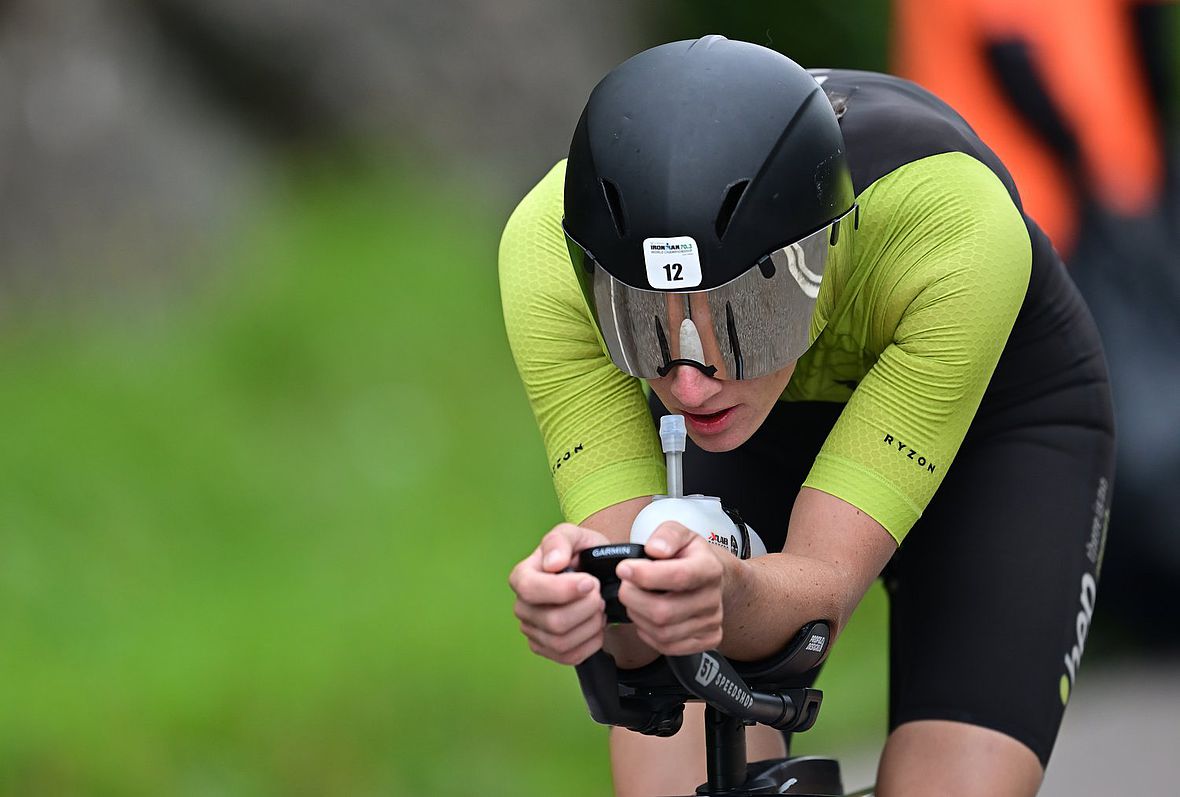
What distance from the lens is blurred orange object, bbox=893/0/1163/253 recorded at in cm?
753

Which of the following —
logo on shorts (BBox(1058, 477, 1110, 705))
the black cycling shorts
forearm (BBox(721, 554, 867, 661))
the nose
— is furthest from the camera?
logo on shorts (BBox(1058, 477, 1110, 705))

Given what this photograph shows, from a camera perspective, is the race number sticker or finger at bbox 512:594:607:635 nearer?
finger at bbox 512:594:607:635

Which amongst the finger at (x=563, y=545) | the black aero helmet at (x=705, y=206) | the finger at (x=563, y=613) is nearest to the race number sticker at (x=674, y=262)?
the black aero helmet at (x=705, y=206)

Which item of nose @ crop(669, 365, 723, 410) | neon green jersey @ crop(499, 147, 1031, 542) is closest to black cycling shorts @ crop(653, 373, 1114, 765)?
neon green jersey @ crop(499, 147, 1031, 542)

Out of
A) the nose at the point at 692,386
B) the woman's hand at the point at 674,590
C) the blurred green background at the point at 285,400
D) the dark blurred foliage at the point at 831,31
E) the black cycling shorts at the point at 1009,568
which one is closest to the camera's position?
the woman's hand at the point at 674,590

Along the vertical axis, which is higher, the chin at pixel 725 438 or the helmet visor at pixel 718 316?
the helmet visor at pixel 718 316

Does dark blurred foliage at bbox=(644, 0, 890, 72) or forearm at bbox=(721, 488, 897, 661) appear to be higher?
dark blurred foliage at bbox=(644, 0, 890, 72)

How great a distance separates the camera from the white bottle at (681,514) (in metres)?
2.58

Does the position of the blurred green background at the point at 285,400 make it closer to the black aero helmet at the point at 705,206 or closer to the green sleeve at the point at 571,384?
the green sleeve at the point at 571,384

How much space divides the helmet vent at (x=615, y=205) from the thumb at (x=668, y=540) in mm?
505

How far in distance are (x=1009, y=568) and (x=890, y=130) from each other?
848 mm

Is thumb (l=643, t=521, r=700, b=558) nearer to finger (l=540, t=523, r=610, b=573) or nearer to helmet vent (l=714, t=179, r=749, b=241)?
finger (l=540, t=523, r=610, b=573)

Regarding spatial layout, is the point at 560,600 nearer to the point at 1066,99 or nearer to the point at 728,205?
the point at 728,205

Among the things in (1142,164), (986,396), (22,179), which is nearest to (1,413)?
(22,179)
